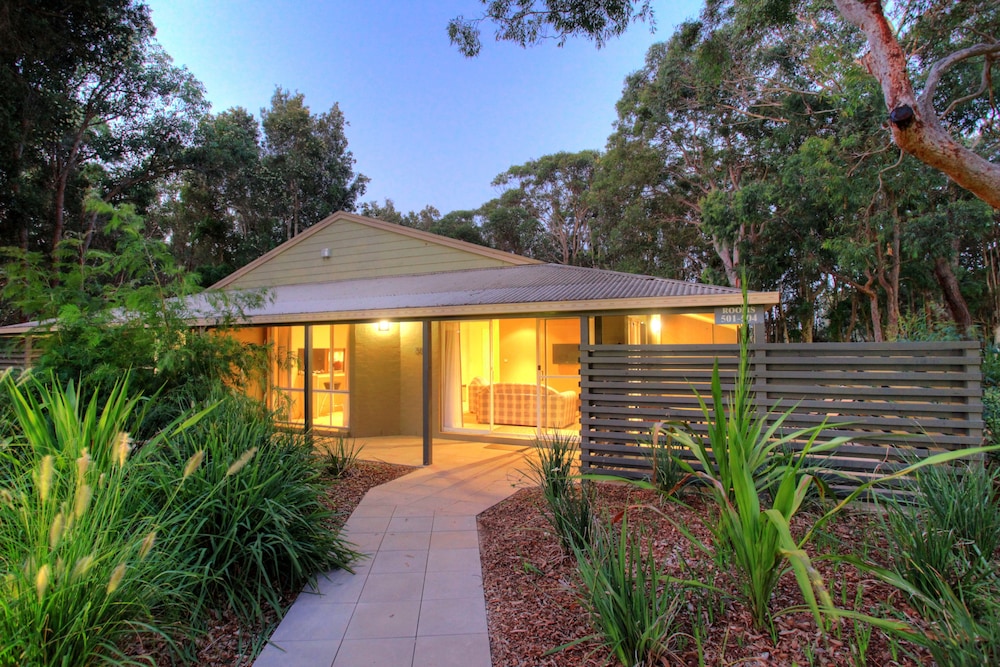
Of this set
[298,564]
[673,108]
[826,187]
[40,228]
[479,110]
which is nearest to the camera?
[298,564]

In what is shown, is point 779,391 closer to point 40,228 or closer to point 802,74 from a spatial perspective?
point 802,74

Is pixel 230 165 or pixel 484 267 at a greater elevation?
pixel 230 165

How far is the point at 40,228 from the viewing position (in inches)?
688

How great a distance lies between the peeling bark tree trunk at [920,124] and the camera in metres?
5.11

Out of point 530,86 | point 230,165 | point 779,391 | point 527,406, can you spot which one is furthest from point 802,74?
point 230,165

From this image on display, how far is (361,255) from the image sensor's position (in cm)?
1250

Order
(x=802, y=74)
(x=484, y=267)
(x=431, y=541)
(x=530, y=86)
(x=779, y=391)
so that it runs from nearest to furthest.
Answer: (x=431, y=541) → (x=779, y=391) → (x=484, y=267) → (x=802, y=74) → (x=530, y=86)

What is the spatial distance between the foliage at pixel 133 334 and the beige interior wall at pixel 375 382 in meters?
2.81

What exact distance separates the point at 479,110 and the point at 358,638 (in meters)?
27.1

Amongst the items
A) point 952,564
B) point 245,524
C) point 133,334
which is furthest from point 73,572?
point 133,334

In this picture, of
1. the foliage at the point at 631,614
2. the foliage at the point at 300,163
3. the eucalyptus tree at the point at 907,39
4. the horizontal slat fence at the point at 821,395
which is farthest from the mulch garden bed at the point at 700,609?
the foliage at the point at 300,163

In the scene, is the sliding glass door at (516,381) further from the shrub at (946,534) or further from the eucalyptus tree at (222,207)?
the eucalyptus tree at (222,207)

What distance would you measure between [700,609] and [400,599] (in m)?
1.93

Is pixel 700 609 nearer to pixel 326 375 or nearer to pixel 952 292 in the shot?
pixel 326 375
